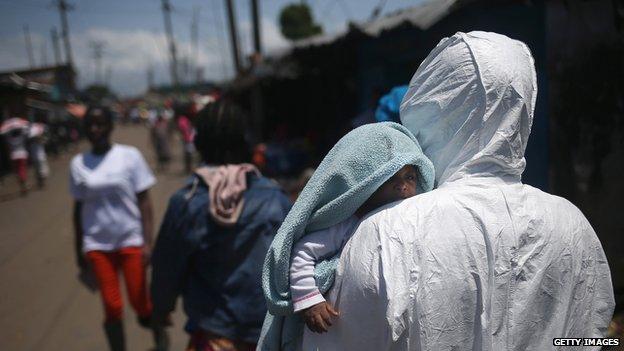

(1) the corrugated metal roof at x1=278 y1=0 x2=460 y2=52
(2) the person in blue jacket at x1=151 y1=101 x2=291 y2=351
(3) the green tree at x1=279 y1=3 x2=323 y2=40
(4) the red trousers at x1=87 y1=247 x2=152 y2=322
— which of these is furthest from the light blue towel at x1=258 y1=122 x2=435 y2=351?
(3) the green tree at x1=279 y1=3 x2=323 y2=40

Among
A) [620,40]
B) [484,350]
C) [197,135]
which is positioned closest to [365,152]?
[484,350]

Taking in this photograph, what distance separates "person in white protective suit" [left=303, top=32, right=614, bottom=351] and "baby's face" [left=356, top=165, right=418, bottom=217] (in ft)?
0.21

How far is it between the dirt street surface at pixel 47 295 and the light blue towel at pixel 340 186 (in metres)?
2.81

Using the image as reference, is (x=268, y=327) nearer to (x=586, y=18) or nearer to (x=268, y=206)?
(x=268, y=206)

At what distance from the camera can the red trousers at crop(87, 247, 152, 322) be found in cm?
324

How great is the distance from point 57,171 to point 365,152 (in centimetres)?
1710

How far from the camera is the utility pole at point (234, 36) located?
1350 centimetres

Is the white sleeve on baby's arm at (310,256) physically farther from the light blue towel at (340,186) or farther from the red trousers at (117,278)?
the red trousers at (117,278)

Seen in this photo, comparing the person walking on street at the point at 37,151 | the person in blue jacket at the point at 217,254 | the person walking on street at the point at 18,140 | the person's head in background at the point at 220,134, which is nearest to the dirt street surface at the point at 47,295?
the person walking on street at the point at 18,140

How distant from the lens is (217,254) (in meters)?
2.14

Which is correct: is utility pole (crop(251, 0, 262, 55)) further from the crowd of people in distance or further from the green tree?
the green tree

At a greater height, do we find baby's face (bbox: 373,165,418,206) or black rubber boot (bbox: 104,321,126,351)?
baby's face (bbox: 373,165,418,206)

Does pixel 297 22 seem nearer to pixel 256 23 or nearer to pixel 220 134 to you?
pixel 256 23

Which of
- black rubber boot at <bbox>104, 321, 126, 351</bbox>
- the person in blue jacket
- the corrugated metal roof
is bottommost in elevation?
black rubber boot at <bbox>104, 321, 126, 351</bbox>
